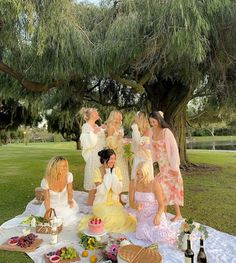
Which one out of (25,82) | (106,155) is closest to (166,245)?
(106,155)

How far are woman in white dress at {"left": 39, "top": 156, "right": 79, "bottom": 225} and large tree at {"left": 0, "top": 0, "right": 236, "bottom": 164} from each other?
1.60 metres

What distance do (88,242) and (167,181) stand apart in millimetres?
1641

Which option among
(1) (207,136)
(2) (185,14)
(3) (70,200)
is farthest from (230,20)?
(1) (207,136)

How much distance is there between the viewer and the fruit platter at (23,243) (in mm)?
3716

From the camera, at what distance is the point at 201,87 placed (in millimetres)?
10430

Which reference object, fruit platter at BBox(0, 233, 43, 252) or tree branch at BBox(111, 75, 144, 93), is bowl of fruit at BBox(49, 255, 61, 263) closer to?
fruit platter at BBox(0, 233, 43, 252)

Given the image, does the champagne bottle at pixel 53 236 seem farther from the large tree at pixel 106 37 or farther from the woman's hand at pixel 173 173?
the large tree at pixel 106 37

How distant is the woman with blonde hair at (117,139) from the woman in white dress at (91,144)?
0.17 meters

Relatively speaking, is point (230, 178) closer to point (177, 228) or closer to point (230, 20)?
point (230, 20)

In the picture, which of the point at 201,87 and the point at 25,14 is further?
the point at 201,87

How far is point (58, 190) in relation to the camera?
458cm

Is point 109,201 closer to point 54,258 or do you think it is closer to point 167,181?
point 167,181

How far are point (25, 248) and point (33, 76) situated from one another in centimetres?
333

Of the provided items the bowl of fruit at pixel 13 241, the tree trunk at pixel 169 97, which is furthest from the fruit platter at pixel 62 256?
the tree trunk at pixel 169 97
